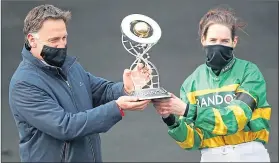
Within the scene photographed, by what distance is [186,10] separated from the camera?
5191 millimetres

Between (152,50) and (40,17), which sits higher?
(40,17)

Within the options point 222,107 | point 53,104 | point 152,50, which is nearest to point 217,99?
point 222,107

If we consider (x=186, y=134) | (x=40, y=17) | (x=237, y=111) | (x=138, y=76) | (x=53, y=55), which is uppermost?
(x=40, y=17)

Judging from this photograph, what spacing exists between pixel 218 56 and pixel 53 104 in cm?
80

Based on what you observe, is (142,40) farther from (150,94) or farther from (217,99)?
(217,99)

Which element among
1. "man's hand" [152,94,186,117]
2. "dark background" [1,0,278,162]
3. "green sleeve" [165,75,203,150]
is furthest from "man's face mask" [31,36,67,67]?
"dark background" [1,0,278,162]

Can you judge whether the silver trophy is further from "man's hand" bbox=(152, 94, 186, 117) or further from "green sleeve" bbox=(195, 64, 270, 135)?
"green sleeve" bbox=(195, 64, 270, 135)

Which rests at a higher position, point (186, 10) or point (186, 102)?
point (186, 10)

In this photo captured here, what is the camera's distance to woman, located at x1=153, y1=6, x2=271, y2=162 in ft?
10.5

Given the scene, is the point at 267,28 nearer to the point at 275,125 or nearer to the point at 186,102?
the point at 275,125

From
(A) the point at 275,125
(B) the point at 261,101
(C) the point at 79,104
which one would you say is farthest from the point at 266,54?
(C) the point at 79,104

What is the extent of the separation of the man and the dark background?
6.29ft

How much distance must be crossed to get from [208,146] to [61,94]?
2.42 feet

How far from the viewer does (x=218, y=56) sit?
328cm
